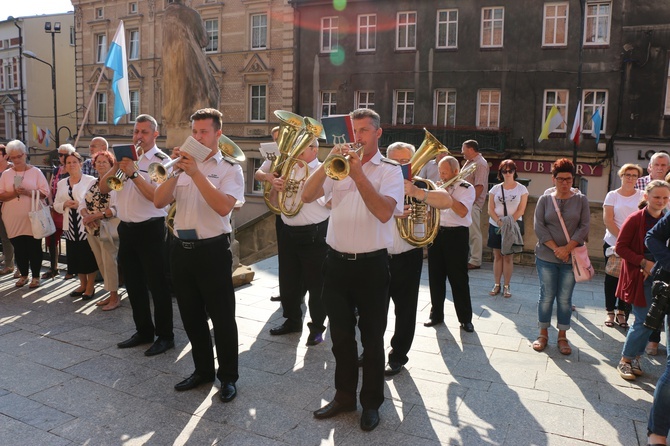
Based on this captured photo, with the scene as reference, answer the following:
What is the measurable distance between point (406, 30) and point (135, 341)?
2179 centimetres

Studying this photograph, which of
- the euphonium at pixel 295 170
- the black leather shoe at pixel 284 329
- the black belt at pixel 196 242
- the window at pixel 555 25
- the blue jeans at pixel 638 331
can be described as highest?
the window at pixel 555 25

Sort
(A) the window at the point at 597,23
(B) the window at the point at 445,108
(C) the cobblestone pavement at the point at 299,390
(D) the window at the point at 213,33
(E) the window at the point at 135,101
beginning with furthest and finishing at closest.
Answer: (E) the window at the point at 135,101, (D) the window at the point at 213,33, (B) the window at the point at 445,108, (A) the window at the point at 597,23, (C) the cobblestone pavement at the point at 299,390

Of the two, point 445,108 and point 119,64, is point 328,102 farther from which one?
point 119,64

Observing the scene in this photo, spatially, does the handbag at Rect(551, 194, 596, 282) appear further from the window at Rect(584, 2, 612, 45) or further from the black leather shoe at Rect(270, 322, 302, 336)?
the window at Rect(584, 2, 612, 45)

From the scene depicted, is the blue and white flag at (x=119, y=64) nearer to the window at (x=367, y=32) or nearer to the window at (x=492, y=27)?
the window at (x=367, y=32)

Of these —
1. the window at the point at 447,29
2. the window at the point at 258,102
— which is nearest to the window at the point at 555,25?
the window at the point at 447,29

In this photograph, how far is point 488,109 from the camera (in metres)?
23.6

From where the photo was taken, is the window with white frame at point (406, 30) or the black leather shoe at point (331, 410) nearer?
the black leather shoe at point (331, 410)

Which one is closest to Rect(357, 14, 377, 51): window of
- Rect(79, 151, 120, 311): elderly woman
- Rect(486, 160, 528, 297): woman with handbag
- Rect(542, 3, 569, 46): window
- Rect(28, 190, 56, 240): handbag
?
Rect(542, 3, 569, 46): window

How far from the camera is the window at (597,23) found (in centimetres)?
2147

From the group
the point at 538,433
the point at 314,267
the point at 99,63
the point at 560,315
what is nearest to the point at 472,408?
the point at 538,433

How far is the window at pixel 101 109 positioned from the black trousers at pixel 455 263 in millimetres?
Answer: 31366

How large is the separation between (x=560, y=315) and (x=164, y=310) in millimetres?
3922

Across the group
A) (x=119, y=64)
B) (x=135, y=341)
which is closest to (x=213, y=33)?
(x=119, y=64)
